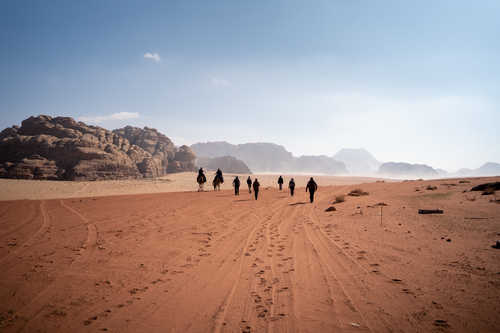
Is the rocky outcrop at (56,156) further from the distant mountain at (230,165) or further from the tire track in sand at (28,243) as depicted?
the distant mountain at (230,165)

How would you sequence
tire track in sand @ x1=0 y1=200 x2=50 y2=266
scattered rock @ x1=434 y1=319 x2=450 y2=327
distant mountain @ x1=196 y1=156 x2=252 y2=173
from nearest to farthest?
scattered rock @ x1=434 y1=319 x2=450 y2=327 → tire track in sand @ x1=0 y1=200 x2=50 y2=266 → distant mountain @ x1=196 y1=156 x2=252 y2=173

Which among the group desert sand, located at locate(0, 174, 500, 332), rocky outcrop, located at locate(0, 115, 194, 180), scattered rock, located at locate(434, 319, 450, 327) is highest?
rocky outcrop, located at locate(0, 115, 194, 180)

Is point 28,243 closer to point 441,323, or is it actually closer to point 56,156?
point 441,323

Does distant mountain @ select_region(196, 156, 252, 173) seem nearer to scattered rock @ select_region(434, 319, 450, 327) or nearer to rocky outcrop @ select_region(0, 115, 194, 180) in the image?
rocky outcrop @ select_region(0, 115, 194, 180)

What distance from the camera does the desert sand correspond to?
3.31 metres

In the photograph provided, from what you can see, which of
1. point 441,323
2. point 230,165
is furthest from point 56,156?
point 230,165

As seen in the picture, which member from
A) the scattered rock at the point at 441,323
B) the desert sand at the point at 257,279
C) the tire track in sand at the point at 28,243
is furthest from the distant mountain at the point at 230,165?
the scattered rock at the point at 441,323

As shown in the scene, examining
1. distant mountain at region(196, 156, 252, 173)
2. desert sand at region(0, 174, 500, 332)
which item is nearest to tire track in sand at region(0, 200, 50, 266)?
desert sand at region(0, 174, 500, 332)

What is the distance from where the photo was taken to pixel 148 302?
3867mm

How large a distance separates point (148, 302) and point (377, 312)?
366 cm

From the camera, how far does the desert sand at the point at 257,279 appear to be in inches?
130

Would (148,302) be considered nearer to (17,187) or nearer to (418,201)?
(418,201)

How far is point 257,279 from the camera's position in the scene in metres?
→ 4.63

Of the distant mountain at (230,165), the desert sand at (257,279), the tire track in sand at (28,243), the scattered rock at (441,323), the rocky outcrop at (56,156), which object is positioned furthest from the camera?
the distant mountain at (230,165)
